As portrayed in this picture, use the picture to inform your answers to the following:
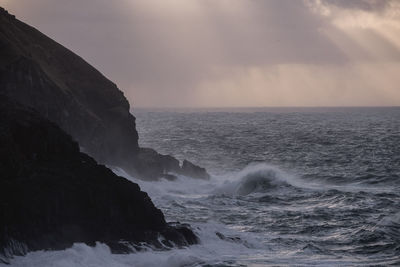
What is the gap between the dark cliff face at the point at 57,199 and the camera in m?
22.9

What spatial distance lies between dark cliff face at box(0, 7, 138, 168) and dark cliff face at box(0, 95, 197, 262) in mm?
12490

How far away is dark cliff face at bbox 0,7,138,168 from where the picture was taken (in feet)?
127

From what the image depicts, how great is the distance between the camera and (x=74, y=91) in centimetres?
4866

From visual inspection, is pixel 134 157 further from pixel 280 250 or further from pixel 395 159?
pixel 395 159

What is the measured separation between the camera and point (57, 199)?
24266 mm

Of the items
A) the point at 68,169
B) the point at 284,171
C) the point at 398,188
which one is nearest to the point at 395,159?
the point at 284,171

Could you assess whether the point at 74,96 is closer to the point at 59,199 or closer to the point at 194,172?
the point at 194,172

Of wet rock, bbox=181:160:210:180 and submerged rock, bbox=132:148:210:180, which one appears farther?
wet rock, bbox=181:160:210:180

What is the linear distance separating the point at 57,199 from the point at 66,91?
21.7 meters

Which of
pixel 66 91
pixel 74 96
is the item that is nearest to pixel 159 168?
pixel 74 96

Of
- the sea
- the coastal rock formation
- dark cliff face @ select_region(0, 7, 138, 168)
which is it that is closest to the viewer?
the sea

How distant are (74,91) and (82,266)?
28.2m

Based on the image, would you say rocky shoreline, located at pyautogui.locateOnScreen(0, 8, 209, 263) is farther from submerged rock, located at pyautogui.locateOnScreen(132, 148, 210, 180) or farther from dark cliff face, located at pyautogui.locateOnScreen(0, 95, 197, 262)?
submerged rock, located at pyautogui.locateOnScreen(132, 148, 210, 180)

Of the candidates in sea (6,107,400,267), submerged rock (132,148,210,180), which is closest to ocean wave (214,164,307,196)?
sea (6,107,400,267)
